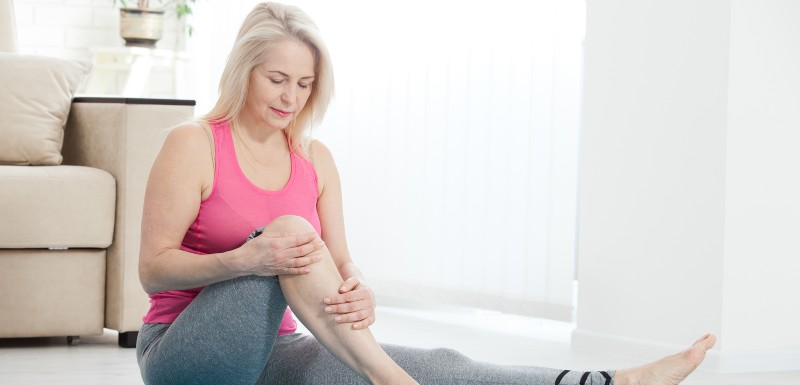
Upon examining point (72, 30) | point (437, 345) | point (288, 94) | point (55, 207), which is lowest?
point (437, 345)

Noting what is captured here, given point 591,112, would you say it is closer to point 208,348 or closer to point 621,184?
point 621,184

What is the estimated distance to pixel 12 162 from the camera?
2.91 metres

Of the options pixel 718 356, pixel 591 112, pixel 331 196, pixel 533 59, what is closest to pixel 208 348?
pixel 331 196

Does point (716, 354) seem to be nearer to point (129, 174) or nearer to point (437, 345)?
point (437, 345)

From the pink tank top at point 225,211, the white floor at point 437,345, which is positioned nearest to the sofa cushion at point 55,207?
the white floor at point 437,345

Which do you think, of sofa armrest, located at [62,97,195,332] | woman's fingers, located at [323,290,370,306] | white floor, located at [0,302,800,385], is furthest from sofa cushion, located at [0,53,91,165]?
woman's fingers, located at [323,290,370,306]

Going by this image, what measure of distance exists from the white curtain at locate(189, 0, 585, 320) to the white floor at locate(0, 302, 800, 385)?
111mm

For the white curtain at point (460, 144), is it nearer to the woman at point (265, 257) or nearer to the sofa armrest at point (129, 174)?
the sofa armrest at point (129, 174)

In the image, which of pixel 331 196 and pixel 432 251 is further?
pixel 432 251

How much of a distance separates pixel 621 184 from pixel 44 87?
159 cm

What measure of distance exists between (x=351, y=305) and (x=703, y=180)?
145 cm

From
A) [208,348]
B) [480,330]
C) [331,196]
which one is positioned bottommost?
[480,330]

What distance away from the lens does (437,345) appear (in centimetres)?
311

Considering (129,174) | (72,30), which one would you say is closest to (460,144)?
(129,174)
